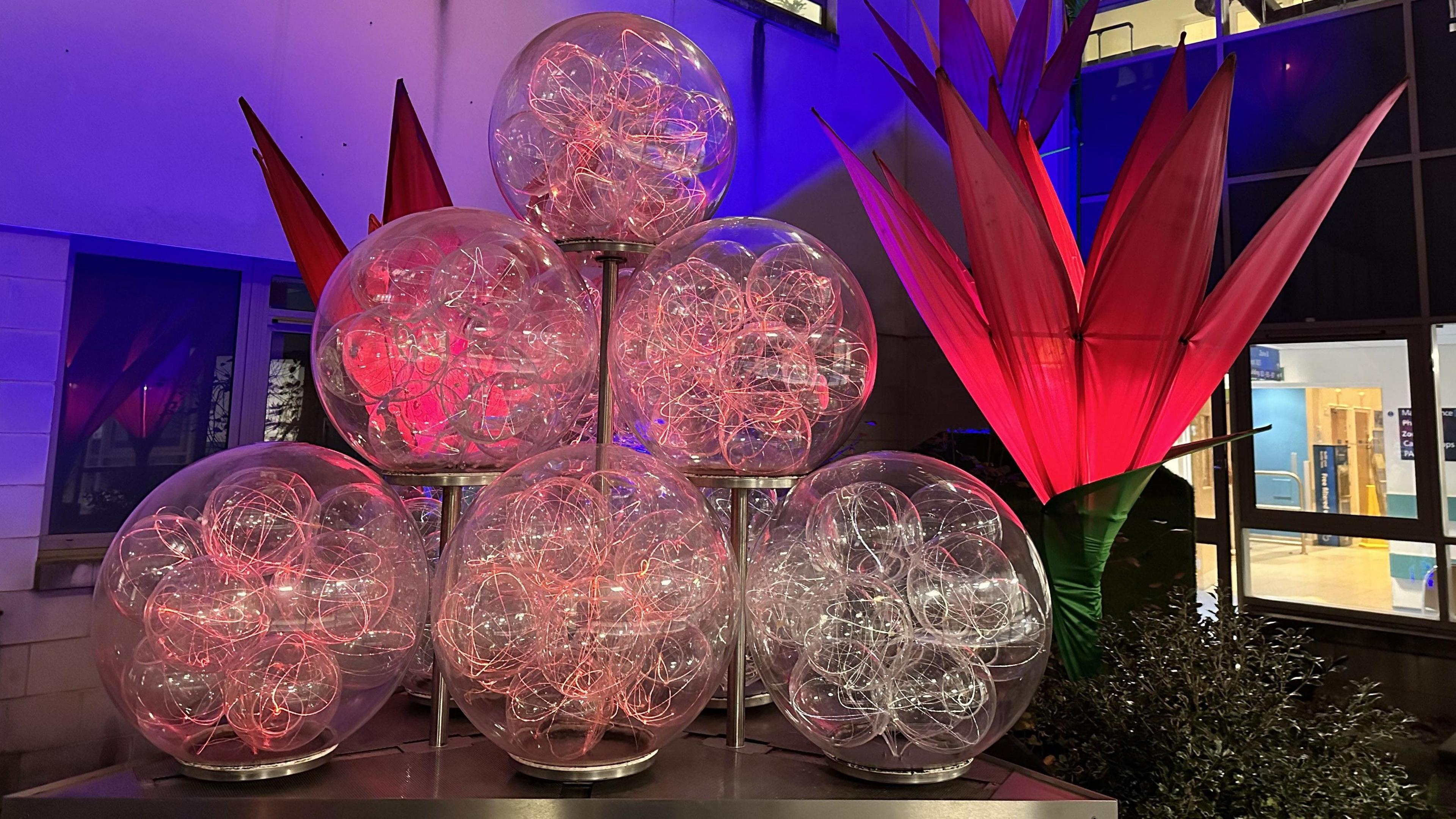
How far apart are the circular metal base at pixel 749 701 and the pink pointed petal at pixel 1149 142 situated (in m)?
1.14

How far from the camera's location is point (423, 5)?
3053 mm

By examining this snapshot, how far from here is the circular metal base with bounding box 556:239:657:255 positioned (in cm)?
126

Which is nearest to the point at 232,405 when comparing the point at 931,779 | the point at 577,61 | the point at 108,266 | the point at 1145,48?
the point at 108,266

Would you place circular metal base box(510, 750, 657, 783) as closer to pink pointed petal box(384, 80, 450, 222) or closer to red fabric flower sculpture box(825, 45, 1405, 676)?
Result: red fabric flower sculpture box(825, 45, 1405, 676)

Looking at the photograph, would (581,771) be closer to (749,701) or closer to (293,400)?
(749,701)

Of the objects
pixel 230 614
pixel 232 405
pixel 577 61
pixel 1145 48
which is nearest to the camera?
pixel 230 614

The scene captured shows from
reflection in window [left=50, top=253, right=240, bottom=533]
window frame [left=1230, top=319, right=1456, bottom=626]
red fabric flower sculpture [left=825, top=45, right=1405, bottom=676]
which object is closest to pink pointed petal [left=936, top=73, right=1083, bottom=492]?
red fabric flower sculpture [left=825, top=45, right=1405, bottom=676]

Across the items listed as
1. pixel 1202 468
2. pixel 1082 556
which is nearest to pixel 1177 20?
pixel 1202 468

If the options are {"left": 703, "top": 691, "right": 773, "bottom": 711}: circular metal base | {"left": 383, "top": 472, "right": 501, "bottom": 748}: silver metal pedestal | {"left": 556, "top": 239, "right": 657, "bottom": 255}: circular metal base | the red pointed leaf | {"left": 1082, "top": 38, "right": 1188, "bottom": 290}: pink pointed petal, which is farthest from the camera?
the red pointed leaf

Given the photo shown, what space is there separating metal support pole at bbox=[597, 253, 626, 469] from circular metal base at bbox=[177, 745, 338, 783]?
568 millimetres

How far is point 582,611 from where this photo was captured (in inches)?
36.4

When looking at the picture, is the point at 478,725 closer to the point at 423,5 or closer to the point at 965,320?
the point at 965,320

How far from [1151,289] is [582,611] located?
1.38 metres

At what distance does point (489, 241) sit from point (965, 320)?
1.19m
